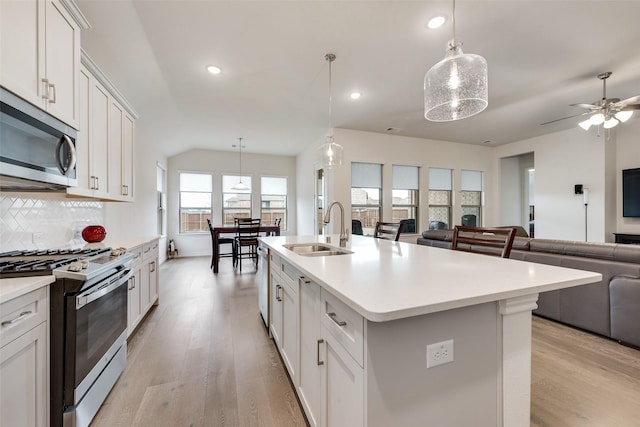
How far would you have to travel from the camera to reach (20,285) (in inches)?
42.9

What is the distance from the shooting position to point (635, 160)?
4812 mm

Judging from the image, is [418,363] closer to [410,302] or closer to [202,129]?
[410,302]

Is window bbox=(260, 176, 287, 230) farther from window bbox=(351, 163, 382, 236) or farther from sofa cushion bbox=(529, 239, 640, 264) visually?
sofa cushion bbox=(529, 239, 640, 264)

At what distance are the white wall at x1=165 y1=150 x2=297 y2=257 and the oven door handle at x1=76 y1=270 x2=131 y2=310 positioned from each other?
532 cm

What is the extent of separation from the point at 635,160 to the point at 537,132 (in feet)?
5.21

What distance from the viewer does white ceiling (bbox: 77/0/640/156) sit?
7.22 ft

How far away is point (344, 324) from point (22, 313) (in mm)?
1350

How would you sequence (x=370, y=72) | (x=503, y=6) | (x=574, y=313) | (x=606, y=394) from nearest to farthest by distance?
(x=606, y=394)
(x=503, y=6)
(x=574, y=313)
(x=370, y=72)

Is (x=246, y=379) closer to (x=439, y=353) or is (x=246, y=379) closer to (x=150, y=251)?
(x=439, y=353)

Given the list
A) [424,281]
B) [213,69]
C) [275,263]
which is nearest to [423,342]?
[424,281]

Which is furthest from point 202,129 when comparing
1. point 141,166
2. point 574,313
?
point 574,313

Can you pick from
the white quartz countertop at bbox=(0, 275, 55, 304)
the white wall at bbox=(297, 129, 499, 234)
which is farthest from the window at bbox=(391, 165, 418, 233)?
the white quartz countertop at bbox=(0, 275, 55, 304)

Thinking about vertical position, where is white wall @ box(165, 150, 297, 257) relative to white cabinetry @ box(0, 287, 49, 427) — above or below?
above

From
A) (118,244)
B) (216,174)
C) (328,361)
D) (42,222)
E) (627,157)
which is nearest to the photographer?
(328,361)
